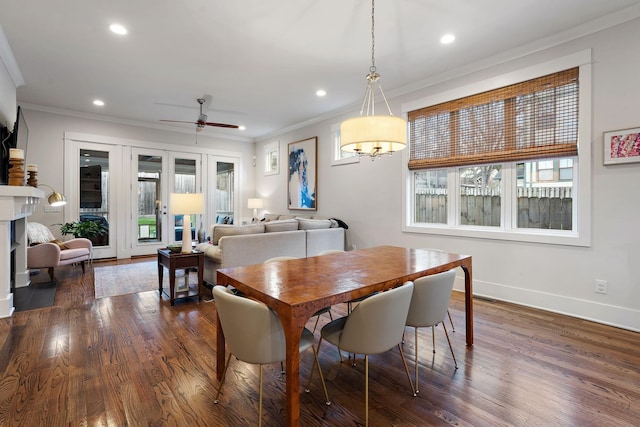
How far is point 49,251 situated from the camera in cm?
443

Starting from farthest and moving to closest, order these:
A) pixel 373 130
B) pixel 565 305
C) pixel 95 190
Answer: pixel 95 190 < pixel 565 305 < pixel 373 130

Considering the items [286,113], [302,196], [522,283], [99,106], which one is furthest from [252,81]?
[522,283]

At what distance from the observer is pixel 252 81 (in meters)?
4.44

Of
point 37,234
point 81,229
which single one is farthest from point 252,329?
point 81,229

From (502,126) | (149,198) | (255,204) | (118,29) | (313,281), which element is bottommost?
(313,281)

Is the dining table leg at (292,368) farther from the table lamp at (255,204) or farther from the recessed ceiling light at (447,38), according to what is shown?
the table lamp at (255,204)

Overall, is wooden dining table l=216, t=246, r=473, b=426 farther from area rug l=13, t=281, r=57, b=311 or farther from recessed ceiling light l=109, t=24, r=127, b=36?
area rug l=13, t=281, r=57, b=311

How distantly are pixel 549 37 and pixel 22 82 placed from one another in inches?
258

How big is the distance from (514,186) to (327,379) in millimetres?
3036

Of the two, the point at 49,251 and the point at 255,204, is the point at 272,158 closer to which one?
the point at 255,204

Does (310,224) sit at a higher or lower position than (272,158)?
lower

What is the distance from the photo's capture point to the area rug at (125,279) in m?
4.16

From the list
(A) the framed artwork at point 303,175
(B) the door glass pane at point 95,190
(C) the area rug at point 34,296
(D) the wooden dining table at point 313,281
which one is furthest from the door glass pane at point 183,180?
(D) the wooden dining table at point 313,281

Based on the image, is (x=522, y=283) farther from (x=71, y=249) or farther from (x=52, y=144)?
(x=52, y=144)
